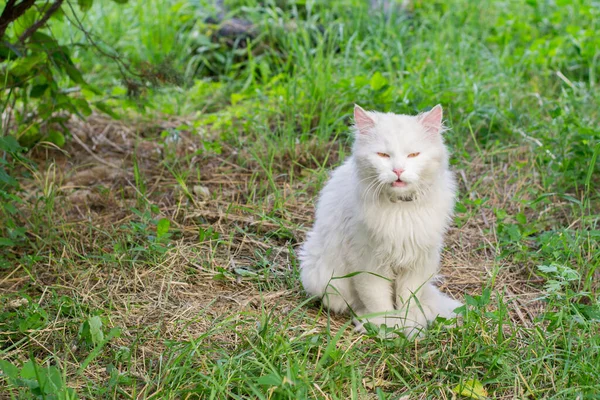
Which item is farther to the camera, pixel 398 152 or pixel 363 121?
pixel 363 121

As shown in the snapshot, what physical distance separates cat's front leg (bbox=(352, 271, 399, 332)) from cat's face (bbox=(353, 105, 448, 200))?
1.18 ft

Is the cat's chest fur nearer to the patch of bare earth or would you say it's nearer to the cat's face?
the cat's face

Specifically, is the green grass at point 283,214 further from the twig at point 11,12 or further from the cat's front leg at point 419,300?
the twig at point 11,12

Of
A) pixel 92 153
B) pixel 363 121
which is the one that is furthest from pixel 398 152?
pixel 92 153

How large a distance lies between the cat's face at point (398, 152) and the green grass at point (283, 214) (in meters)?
0.49

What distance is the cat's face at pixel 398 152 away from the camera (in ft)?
7.98

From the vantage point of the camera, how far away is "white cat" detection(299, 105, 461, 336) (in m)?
2.47

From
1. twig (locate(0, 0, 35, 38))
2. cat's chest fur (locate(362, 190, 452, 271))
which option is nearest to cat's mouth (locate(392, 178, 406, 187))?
cat's chest fur (locate(362, 190, 452, 271))

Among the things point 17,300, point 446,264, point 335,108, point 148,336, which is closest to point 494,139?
point 335,108

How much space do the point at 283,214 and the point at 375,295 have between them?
1.02 m

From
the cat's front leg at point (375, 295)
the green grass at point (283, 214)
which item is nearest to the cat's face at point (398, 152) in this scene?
the cat's front leg at point (375, 295)

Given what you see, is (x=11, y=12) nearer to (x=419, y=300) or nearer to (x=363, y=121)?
(x=363, y=121)

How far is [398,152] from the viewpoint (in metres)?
2.43

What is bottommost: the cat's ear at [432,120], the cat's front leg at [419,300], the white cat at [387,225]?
the cat's front leg at [419,300]
